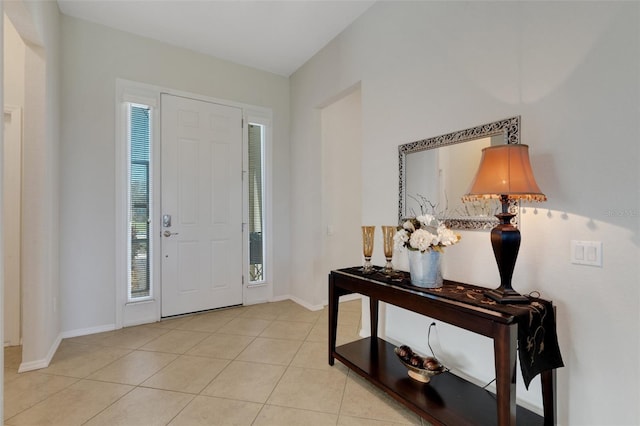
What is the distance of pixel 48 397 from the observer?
189cm

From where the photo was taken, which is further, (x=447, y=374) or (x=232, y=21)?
(x=232, y=21)

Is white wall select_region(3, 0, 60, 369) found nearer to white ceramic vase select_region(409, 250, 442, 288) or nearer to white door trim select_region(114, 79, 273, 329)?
white door trim select_region(114, 79, 273, 329)

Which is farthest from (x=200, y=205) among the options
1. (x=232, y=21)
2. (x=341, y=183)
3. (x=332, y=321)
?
(x=332, y=321)

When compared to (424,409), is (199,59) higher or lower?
higher

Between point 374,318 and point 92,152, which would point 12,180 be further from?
point 374,318

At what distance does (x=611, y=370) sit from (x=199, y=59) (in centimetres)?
421

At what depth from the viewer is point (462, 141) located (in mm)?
1927

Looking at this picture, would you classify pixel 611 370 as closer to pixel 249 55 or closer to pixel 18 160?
pixel 249 55

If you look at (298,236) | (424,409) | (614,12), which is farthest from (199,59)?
(424,409)

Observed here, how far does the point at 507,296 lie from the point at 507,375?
14.1 inches

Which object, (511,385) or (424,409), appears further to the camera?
(424,409)

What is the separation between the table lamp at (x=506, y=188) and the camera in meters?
1.40

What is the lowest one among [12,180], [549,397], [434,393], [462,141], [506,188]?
[434,393]

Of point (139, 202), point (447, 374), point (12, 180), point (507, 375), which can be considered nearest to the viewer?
point (507, 375)
